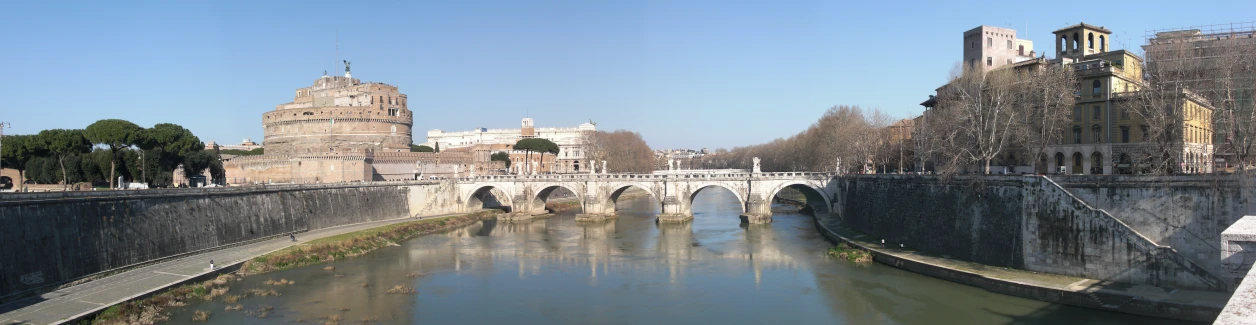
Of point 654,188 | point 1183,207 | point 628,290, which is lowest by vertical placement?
point 628,290

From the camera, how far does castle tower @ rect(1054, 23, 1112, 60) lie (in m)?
36.9

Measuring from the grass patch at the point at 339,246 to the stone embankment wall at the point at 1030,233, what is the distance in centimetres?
2386

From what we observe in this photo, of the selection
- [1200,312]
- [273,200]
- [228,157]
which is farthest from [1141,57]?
[228,157]

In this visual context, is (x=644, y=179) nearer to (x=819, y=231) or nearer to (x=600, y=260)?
(x=819, y=231)

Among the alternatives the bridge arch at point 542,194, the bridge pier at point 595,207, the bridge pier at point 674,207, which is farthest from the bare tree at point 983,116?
the bridge arch at point 542,194

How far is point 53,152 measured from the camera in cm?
4247

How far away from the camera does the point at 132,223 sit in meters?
27.3

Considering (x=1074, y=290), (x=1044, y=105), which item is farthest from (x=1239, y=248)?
(x=1044, y=105)

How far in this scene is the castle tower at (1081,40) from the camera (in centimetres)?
3694

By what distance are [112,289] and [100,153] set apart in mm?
26525

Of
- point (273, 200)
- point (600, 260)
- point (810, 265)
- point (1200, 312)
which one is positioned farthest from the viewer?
point (273, 200)

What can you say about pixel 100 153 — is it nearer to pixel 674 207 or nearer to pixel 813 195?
pixel 674 207

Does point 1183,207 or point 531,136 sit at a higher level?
point 531,136

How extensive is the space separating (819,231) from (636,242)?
417 inches
